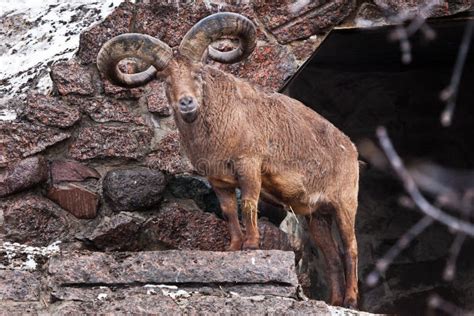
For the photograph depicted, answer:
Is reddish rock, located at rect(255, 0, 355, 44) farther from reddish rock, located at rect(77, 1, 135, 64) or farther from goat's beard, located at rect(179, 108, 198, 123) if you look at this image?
goat's beard, located at rect(179, 108, 198, 123)

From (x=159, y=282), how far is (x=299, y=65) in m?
2.55

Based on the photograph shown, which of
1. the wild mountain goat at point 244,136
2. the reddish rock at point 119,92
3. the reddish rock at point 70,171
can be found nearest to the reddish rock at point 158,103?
the reddish rock at point 119,92

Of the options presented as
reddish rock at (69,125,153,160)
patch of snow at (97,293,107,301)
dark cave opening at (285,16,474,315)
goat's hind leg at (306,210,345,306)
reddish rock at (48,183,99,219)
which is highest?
patch of snow at (97,293,107,301)

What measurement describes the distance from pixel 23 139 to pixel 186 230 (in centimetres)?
127

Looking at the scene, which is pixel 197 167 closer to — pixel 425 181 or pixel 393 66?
pixel 425 181

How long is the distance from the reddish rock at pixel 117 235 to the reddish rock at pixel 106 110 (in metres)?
0.71

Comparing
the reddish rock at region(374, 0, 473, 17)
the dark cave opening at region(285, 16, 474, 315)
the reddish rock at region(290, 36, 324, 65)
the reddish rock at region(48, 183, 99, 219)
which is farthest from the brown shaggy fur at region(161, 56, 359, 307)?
the dark cave opening at region(285, 16, 474, 315)

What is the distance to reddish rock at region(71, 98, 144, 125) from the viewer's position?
7.83 metres

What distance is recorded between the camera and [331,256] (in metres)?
7.36

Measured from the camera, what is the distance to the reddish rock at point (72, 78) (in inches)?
309

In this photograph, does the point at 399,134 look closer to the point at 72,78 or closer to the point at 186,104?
the point at 72,78

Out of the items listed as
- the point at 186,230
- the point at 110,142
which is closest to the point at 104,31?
the point at 110,142

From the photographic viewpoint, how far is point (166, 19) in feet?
26.7

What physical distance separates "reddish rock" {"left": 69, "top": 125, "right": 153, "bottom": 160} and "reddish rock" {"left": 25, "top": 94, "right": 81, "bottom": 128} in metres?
0.12
